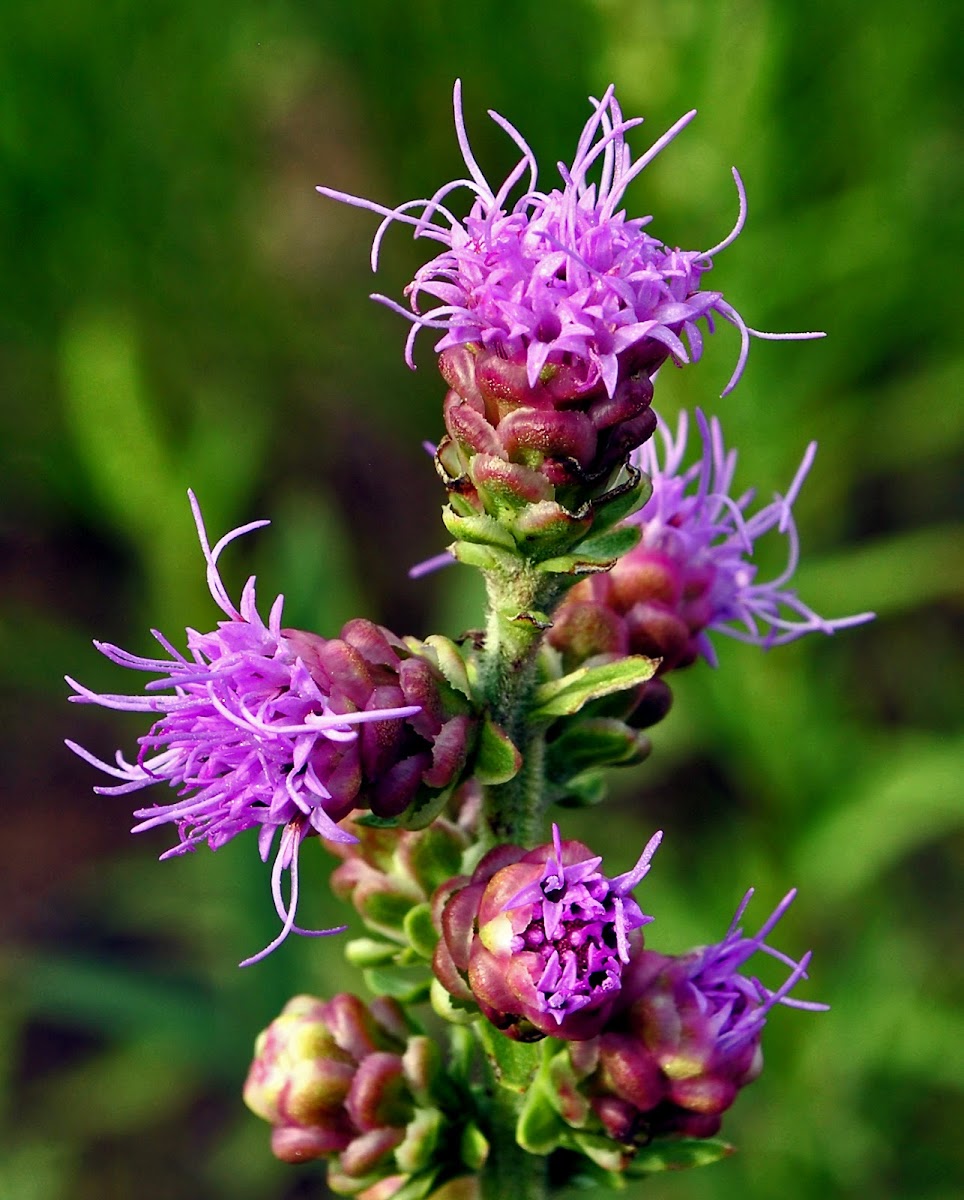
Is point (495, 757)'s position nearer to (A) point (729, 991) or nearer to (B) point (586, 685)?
(B) point (586, 685)

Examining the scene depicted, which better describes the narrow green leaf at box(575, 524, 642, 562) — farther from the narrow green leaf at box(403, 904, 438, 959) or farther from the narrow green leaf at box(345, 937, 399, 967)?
the narrow green leaf at box(345, 937, 399, 967)

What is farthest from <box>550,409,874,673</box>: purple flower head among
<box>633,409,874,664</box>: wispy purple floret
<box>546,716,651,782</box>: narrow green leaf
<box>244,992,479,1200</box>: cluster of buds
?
<box>244,992,479,1200</box>: cluster of buds

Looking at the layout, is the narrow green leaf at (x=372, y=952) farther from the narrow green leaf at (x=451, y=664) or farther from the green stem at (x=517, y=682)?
the narrow green leaf at (x=451, y=664)

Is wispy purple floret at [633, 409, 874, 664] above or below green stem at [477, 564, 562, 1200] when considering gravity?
above

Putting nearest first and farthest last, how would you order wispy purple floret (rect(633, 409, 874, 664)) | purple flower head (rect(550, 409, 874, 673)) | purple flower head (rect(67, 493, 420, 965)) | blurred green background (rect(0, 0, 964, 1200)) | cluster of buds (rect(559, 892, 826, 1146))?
1. purple flower head (rect(67, 493, 420, 965))
2. cluster of buds (rect(559, 892, 826, 1146))
3. purple flower head (rect(550, 409, 874, 673))
4. wispy purple floret (rect(633, 409, 874, 664))
5. blurred green background (rect(0, 0, 964, 1200))

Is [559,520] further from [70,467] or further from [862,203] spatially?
[70,467]

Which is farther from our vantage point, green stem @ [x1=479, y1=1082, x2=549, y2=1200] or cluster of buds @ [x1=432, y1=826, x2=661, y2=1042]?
green stem @ [x1=479, y1=1082, x2=549, y2=1200]

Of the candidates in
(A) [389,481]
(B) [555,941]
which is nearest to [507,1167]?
(B) [555,941]
